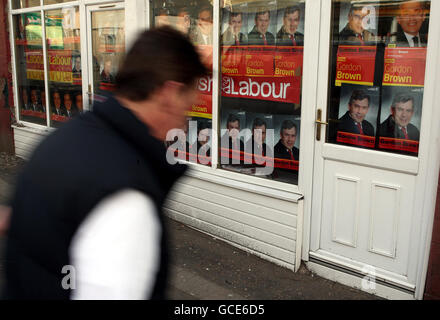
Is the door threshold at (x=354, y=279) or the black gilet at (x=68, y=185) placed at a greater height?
the black gilet at (x=68, y=185)

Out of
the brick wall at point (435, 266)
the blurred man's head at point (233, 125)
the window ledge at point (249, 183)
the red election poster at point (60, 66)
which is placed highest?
the red election poster at point (60, 66)

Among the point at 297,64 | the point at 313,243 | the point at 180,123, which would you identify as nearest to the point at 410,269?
the point at 313,243

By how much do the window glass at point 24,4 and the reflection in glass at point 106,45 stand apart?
6.64 ft

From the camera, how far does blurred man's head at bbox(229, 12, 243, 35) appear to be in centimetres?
487

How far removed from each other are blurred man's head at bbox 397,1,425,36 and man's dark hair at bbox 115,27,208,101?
2601mm

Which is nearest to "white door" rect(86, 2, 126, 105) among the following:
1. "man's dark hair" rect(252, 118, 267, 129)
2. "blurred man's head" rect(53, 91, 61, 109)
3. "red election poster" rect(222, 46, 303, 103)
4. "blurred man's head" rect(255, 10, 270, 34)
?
"blurred man's head" rect(53, 91, 61, 109)

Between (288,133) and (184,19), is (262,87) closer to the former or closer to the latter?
(288,133)

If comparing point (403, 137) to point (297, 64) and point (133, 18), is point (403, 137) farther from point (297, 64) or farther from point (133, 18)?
point (133, 18)

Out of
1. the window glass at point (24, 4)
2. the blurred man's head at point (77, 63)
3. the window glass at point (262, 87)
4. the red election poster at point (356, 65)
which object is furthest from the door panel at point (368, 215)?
the window glass at point (24, 4)

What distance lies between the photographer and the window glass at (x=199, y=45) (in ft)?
17.1

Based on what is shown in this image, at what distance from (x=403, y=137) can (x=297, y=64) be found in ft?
4.04

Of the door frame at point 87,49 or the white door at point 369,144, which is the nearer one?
the white door at point 369,144

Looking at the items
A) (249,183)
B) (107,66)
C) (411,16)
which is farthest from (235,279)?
(107,66)

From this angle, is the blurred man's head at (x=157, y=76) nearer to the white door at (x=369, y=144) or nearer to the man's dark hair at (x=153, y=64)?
the man's dark hair at (x=153, y=64)
